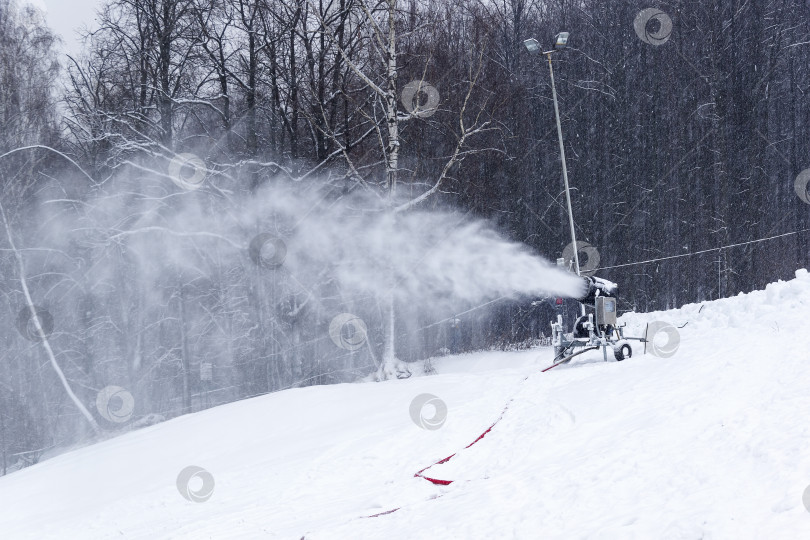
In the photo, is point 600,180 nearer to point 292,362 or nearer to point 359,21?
point 359,21

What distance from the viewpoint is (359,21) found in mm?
19328

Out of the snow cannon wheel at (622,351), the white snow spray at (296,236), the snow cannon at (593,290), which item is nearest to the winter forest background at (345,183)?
the white snow spray at (296,236)

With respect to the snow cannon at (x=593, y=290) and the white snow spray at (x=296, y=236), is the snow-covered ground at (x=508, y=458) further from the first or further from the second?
the white snow spray at (x=296, y=236)

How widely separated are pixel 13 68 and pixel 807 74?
28.0 metres

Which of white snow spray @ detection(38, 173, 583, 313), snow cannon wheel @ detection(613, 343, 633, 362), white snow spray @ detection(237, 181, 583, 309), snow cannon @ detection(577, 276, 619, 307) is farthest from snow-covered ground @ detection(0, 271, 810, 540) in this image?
white snow spray @ detection(38, 173, 583, 313)

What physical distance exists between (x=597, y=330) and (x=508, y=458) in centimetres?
606

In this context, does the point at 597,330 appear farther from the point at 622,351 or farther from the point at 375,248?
the point at 375,248

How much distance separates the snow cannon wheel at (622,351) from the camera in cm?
1291

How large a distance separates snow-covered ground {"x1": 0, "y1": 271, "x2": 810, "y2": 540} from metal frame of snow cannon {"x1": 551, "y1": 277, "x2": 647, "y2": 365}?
1.44 ft

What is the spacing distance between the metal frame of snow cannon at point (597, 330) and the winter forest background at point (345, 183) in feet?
10.00

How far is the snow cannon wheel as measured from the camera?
12.9m

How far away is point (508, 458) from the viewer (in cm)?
779

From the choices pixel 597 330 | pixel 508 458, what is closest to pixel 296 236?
pixel 597 330

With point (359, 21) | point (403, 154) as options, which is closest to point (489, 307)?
point (403, 154)
